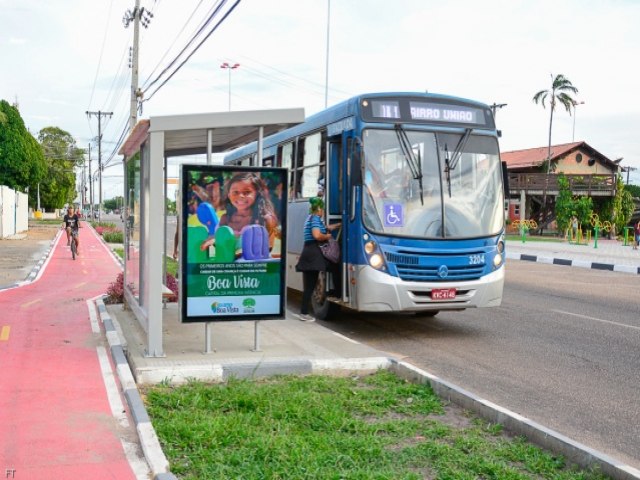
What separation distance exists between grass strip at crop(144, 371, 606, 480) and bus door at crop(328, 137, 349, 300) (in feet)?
11.7

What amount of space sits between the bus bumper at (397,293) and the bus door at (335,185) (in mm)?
598

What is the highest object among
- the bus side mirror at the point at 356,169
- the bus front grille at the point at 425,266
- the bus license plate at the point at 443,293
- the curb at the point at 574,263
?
the bus side mirror at the point at 356,169

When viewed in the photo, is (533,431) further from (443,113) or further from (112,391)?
(443,113)

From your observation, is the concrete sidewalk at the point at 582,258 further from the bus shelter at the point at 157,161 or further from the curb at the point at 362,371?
the curb at the point at 362,371

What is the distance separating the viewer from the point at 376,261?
31.0ft

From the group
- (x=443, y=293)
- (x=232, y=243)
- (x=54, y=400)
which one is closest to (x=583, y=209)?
(x=443, y=293)

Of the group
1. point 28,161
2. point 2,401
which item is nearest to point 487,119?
point 2,401

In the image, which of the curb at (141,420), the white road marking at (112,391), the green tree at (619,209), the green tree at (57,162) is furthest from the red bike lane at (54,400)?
the green tree at (57,162)

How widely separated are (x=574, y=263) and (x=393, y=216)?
1750cm

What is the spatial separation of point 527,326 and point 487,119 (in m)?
3.34

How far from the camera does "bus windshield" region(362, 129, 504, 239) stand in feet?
31.3

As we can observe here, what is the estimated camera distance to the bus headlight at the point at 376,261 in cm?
943

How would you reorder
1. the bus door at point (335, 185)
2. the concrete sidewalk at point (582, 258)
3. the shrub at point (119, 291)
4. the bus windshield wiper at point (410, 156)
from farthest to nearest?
the concrete sidewalk at point (582, 258), the shrub at point (119, 291), the bus door at point (335, 185), the bus windshield wiper at point (410, 156)

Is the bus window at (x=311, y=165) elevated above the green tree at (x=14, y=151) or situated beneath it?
situated beneath
